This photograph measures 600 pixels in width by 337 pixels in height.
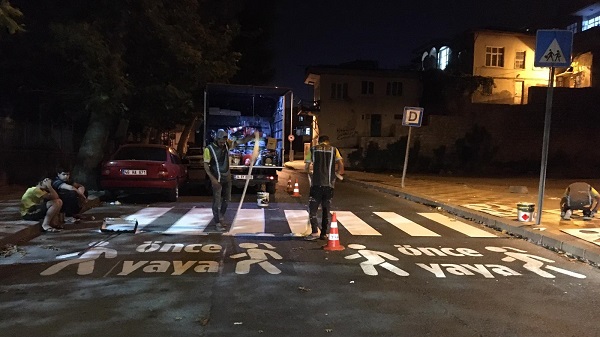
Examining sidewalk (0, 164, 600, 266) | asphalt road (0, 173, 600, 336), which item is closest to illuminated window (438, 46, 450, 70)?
sidewalk (0, 164, 600, 266)

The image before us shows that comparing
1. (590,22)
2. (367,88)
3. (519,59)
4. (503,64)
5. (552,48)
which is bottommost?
(552,48)

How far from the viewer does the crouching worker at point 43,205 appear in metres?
9.14

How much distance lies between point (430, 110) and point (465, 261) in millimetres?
35401

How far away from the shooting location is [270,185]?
53.8ft

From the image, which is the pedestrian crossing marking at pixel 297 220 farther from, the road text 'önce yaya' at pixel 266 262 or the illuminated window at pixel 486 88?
→ the illuminated window at pixel 486 88

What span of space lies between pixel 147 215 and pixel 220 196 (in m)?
2.43

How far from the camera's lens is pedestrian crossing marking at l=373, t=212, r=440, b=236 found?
9.88 metres

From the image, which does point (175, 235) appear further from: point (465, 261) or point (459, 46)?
point (459, 46)

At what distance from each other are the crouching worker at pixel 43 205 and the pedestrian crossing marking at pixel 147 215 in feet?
4.81

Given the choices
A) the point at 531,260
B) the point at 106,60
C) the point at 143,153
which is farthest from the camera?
the point at 143,153

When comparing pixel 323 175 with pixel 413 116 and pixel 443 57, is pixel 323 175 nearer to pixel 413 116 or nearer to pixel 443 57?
pixel 413 116

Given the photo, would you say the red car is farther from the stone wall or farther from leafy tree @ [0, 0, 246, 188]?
the stone wall

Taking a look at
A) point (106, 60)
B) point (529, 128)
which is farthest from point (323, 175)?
point (529, 128)

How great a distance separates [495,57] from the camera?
133ft
